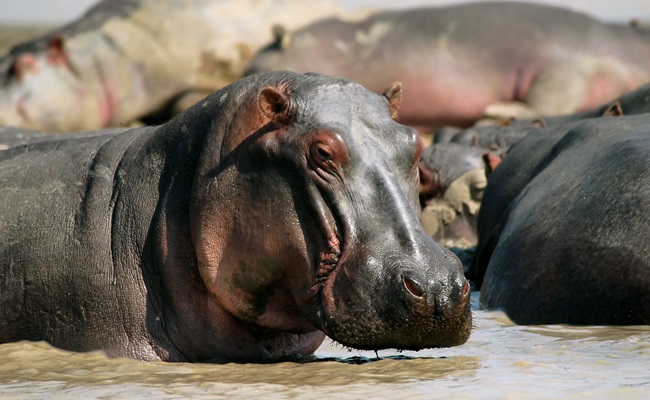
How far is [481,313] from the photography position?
20.8ft

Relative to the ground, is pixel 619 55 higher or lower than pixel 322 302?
higher

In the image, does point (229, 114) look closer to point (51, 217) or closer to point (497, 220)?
point (51, 217)

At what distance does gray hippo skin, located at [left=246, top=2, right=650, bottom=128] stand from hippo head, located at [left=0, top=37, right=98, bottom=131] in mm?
2079

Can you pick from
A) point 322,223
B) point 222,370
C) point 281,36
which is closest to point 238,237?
point 322,223

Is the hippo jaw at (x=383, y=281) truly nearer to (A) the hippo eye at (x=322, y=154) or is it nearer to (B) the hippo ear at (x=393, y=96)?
(A) the hippo eye at (x=322, y=154)

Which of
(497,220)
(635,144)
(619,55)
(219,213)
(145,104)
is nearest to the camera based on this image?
(219,213)

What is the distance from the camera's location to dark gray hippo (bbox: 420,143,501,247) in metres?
8.88

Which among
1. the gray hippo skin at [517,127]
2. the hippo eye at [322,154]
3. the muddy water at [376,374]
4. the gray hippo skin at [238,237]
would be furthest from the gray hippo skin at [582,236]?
the gray hippo skin at [517,127]

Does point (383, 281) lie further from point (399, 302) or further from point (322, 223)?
point (322, 223)

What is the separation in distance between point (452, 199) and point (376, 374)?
471 cm

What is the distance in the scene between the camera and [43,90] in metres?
14.6

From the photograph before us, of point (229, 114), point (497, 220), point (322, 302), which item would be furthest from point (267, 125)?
point (497, 220)

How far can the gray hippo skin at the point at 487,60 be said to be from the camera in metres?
13.9

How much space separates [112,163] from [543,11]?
33.7 feet
